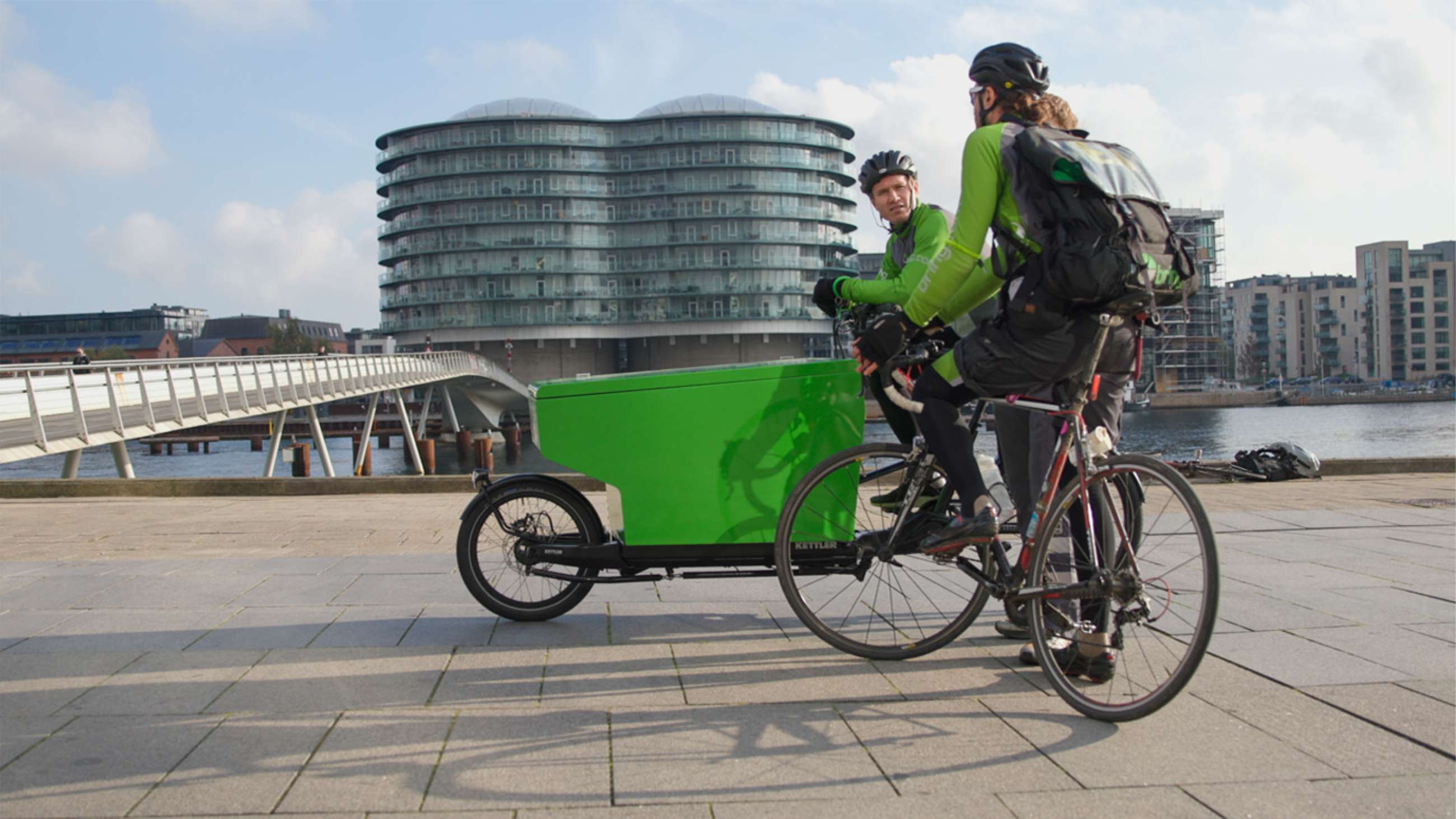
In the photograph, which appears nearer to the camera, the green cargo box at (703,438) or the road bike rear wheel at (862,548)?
the road bike rear wheel at (862,548)

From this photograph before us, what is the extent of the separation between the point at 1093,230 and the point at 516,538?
251 cm

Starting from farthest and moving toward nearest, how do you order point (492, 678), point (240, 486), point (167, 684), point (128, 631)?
point (240, 486)
point (128, 631)
point (492, 678)
point (167, 684)

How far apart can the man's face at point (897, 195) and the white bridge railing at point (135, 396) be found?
40.4 feet

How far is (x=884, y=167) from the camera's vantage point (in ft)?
15.0

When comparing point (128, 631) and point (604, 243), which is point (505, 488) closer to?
point (128, 631)

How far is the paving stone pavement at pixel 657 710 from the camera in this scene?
2619 mm

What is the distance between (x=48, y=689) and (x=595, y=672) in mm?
1684

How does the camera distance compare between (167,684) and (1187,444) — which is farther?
(1187,444)

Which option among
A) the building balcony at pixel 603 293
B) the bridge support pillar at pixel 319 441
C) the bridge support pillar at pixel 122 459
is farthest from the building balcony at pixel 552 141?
the bridge support pillar at pixel 122 459

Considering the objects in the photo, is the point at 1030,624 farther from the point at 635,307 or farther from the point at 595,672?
the point at 635,307

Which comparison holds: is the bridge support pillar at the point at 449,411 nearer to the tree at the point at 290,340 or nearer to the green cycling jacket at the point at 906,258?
the tree at the point at 290,340

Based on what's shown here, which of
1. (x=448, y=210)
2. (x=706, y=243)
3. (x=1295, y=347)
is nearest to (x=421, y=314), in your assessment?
(x=448, y=210)

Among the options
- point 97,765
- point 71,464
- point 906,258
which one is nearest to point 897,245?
point 906,258

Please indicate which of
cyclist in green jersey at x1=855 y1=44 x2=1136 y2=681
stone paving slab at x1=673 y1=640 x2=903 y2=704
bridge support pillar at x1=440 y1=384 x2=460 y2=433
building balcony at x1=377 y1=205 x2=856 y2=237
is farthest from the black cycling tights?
building balcony at x1=377 y1=205 x2=856 y2=237
